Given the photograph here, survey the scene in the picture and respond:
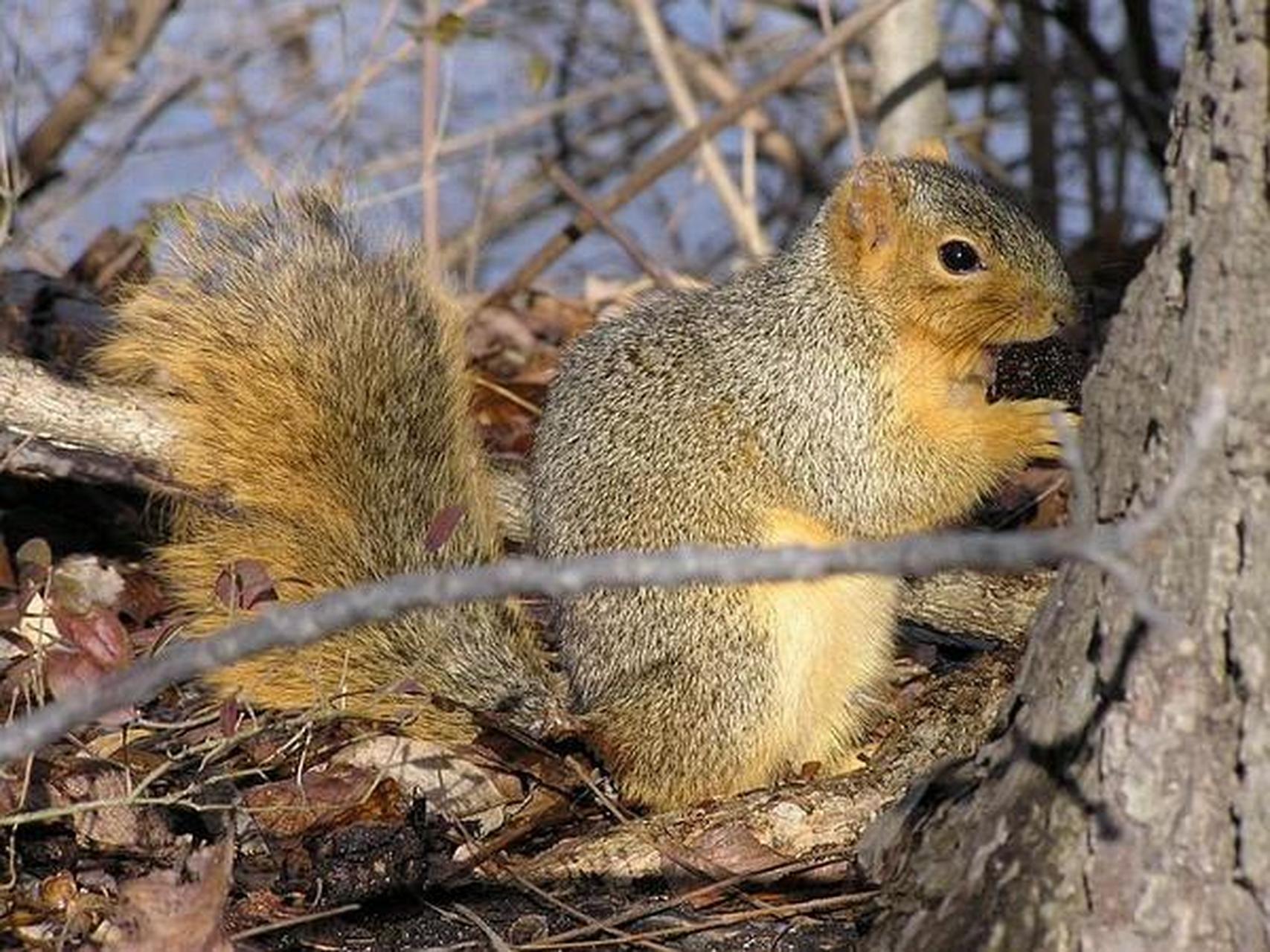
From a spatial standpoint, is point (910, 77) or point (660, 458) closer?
point (660, 458)

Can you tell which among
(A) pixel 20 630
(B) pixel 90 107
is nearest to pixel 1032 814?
(A) pixel 20 630

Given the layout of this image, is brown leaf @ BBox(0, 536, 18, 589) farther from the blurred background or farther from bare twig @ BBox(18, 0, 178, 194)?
bare twig @ BBox(18, 0, 178, 194)

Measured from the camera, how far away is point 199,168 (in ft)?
18.4

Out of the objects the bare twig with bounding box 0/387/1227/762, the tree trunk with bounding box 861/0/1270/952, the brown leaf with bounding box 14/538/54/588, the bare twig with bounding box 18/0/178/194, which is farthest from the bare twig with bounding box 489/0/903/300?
the bare twig with bounding box 0/387/1227/762

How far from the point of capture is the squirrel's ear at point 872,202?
237cm

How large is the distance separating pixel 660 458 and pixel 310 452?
17.5 inches

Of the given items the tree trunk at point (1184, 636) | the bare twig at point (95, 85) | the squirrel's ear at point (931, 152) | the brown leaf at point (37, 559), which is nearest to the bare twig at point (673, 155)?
the bare twig at point (95, 85)

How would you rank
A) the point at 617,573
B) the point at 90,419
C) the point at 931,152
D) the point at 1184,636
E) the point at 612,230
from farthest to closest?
the point at 612,230
the point at 931,152
the point at 90,419
the point at 1184,636
the point at 617,573

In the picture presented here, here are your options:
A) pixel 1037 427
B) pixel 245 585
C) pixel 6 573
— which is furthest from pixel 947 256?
pixel 6 573

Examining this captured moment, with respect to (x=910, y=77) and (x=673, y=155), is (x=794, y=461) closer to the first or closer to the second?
(x=673, y=155)

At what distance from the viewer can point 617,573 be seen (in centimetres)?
114

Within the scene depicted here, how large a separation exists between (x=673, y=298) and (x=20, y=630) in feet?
3.18

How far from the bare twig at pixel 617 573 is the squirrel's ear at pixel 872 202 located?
1.22m

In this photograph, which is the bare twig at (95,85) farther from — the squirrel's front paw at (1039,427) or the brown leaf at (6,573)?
the squirrel's front paw at (1039,427)
